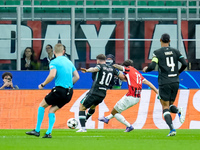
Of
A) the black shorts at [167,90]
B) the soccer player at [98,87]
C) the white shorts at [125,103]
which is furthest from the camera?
the white shorts at [125,103]

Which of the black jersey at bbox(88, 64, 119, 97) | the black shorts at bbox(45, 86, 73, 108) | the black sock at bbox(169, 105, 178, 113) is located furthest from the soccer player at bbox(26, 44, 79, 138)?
the black jersey at bbox(88, 64, 119, 97)

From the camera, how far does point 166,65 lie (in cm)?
1080

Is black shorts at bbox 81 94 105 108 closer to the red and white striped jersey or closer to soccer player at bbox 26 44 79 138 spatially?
the red and white striped jersey

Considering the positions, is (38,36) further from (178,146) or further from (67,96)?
(178,146)

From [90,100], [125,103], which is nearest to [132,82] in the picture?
[125,103]

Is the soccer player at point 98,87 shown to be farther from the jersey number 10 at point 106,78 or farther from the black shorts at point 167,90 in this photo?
the black shorts at point 167,90

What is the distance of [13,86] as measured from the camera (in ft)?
57.9

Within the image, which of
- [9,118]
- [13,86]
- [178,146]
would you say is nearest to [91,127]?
[9,118]

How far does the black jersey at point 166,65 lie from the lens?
10.8m

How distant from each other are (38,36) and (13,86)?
1.78 metres

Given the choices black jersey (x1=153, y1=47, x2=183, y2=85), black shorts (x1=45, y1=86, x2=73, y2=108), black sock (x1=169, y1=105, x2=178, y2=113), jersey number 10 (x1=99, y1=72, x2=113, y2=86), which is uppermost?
black jersey (x1=153, y1=47, x2=183, y2=85)

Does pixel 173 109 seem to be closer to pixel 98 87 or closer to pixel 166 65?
pixel 166 65

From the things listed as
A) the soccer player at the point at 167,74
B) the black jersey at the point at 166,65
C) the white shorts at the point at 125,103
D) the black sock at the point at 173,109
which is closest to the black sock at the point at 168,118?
the soccer player at the point at 167,74

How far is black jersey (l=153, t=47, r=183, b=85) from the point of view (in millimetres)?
10766
